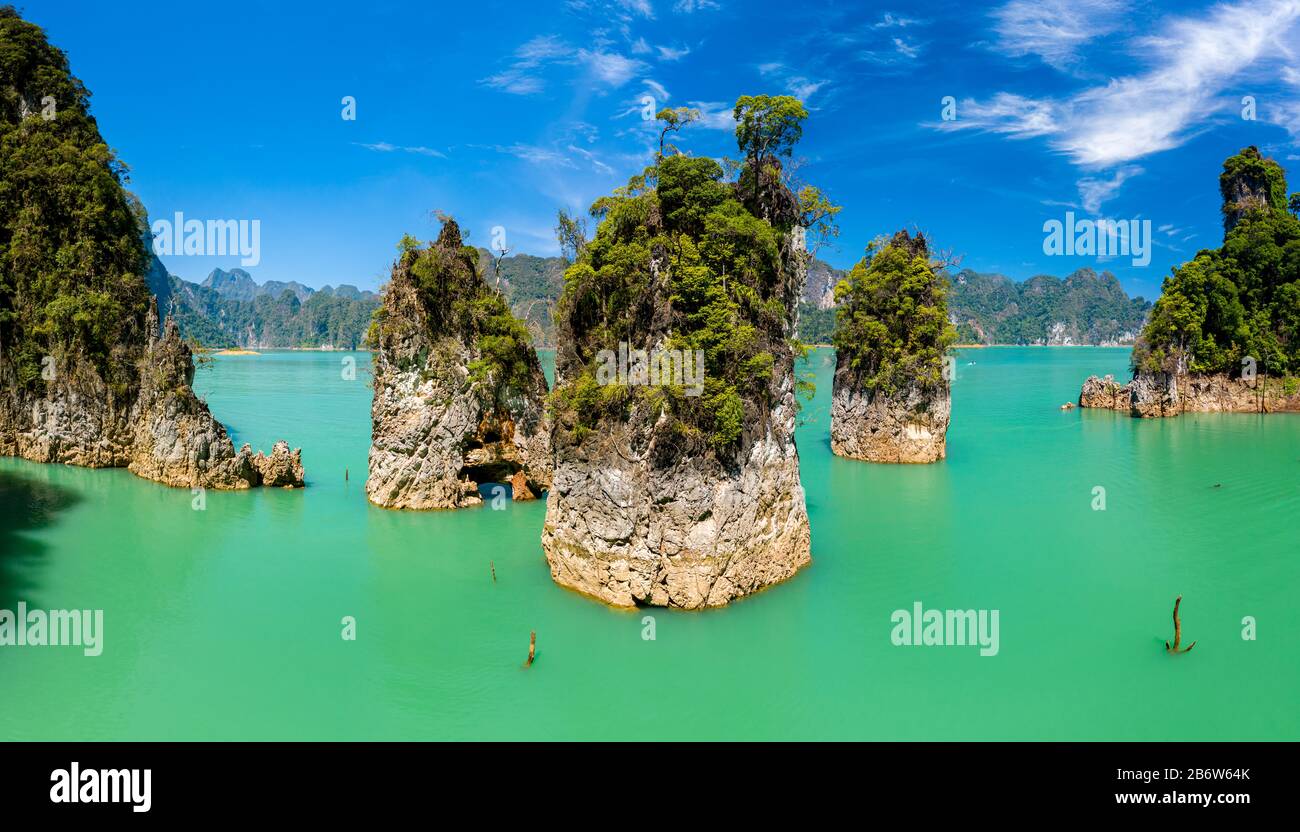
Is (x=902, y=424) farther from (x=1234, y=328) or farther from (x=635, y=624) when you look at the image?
(x=1234, y=328)

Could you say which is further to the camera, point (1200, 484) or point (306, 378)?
point (306, 378)

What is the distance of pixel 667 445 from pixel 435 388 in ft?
32.8

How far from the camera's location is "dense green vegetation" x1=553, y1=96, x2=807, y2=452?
42.1ft

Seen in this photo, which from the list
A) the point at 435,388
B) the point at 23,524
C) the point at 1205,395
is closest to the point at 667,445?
the point at 435,388

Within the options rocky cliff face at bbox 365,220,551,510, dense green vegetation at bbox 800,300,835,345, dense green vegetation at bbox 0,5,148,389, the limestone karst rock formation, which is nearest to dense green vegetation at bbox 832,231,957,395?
the limestone karst rock formation

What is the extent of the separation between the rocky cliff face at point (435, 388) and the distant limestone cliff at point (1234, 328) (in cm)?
4148

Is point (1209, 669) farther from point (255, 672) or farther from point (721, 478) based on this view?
point (255, 672)

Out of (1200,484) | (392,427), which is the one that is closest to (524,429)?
(392,427)

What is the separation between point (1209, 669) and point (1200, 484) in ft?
54.5

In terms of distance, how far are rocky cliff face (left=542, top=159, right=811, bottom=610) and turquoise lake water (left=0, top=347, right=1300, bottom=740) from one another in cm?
78

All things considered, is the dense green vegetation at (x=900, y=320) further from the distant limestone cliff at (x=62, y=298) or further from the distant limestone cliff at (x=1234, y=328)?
the distant limestone cliff at (x=62, y=298)

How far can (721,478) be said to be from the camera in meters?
12.9

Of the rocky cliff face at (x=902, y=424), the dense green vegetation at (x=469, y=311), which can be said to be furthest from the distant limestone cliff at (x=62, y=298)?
the rocky cliff face at (x=902, y=424)
